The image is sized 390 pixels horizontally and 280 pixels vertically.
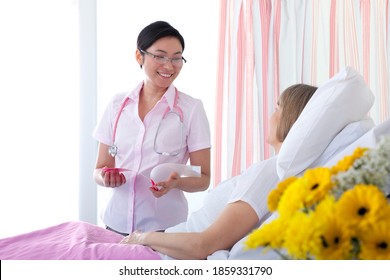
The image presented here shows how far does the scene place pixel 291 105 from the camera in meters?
1.86

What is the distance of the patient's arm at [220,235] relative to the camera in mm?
1585

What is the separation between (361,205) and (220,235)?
94 centimetres

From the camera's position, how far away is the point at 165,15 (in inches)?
153

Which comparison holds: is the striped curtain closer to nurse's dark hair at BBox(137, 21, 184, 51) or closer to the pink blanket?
nurse's dark hair at BBox(137, 21, 184, 51)

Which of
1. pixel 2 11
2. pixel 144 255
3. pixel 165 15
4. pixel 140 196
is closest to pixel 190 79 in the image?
pixel 165 15

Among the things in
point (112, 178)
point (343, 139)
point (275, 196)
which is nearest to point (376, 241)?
point (275, 196)

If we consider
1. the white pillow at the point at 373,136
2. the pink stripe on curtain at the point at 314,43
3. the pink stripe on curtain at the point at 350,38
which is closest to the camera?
the white pillow at the point at 373,136

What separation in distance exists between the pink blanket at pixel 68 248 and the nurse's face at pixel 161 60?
77 cm

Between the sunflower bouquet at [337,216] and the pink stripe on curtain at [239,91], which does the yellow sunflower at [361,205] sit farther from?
the pink stripe on curtain at [239,91]

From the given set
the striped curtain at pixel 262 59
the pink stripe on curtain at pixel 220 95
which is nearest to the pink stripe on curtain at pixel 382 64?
the striped curtain at pixel 262 59

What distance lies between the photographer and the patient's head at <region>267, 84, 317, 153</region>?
1850mm

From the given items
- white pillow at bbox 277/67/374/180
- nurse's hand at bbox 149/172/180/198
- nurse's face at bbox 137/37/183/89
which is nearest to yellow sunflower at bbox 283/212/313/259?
white pillow at bbox 277/67/374/180
